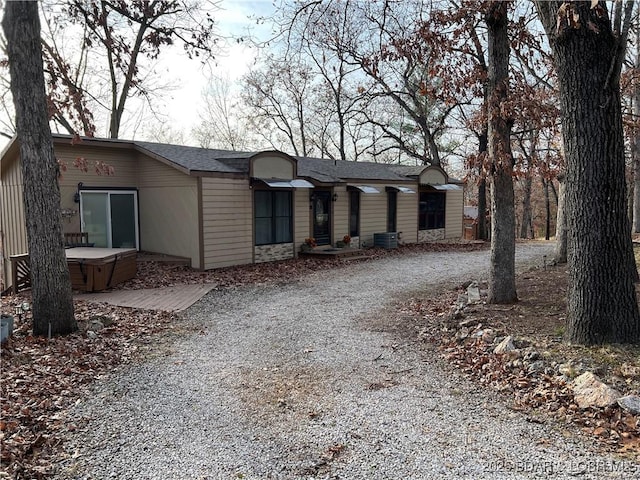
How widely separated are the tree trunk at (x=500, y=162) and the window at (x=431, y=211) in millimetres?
11805

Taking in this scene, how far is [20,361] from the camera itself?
193 inches

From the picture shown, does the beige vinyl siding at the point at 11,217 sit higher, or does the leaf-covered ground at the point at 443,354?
the beige vinyl siding at the point at 11,217

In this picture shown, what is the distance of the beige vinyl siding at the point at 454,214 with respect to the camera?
2022 centimetres

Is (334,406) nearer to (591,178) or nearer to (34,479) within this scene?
(34,479)

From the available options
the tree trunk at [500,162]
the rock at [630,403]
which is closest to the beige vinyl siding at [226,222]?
the tree trunk at [500,162]

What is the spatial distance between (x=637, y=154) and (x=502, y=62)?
17.2 m

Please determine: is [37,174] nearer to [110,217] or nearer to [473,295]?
[473,295]

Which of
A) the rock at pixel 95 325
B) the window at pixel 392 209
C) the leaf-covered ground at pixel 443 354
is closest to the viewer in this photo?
the leaf-covered ground at pixel 443 354

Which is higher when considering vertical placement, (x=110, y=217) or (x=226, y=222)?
(x=110, y=217)

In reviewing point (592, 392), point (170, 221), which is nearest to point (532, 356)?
point (592, 392)

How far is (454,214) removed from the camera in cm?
2064

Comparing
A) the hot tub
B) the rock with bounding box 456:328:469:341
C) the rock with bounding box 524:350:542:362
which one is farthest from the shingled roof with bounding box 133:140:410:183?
the rock with bounding box 524:350:542:362

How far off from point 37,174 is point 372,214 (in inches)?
484

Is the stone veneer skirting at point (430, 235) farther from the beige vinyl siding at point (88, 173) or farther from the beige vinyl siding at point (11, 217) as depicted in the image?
the beige vinyl siding at point (11, 217)
